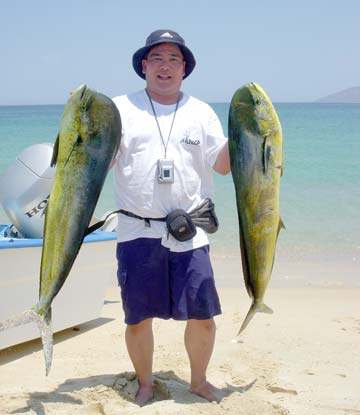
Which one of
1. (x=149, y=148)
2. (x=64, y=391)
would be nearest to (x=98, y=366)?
(x=64, y=391)

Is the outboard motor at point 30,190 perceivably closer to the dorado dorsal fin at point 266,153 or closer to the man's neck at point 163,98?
the man's neck at point 163,98

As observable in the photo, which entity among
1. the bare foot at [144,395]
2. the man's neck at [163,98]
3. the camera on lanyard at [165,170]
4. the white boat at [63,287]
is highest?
the man's neck at [163,98]

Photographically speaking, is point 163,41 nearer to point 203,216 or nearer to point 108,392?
point 203,216

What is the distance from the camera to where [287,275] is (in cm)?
840

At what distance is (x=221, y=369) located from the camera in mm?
4543

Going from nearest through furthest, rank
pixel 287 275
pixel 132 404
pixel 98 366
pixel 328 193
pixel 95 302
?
pixel 132 404 < pixel 98 366 < pixel 95 302 < pixel 287 275 < pixel 328 193

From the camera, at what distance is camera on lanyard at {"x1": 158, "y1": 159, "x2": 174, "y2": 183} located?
3432 mm

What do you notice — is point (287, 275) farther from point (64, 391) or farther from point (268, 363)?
point (64, 391)

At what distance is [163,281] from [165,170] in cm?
61

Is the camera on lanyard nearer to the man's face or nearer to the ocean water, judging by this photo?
the man's face

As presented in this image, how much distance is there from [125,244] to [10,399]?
1.19 m

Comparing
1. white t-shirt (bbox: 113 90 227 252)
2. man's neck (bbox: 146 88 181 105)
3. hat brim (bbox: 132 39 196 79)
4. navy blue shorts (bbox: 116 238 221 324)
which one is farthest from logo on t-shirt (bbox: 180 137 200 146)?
navy blue shorts (bbox: 116 238 221 324)

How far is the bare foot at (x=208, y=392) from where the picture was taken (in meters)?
3.84

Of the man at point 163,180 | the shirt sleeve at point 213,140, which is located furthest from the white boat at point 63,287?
the shirt sleeve at point 213,140
